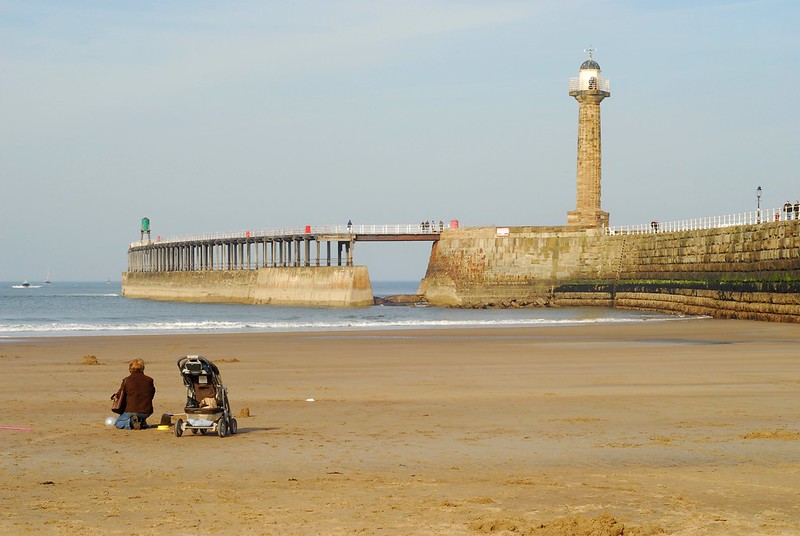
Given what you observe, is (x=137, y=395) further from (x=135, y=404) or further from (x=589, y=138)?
(x=589, y=138)

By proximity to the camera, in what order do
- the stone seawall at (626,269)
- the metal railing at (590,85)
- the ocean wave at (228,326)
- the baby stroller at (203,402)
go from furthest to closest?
the metal railing at (590,85) → the stone seawall at (626,269) → the ocean wave at (228,326) → the baby stroller at (203,402)

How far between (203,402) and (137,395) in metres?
0.97

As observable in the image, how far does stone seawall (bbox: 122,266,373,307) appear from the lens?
70000 mm

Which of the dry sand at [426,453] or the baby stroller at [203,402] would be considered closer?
the dry sand at [426,453]

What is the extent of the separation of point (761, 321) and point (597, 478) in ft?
114

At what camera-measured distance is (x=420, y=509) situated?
8.42 metres

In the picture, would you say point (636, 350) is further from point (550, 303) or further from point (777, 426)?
point (550, 303)

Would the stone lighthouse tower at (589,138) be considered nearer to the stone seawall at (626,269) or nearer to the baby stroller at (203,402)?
the stone seawall at (626,269)

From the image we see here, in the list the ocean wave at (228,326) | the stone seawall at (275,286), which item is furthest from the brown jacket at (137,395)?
the stone seawall at (275,286)

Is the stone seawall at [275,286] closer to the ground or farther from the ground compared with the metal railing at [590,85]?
closer to the ground

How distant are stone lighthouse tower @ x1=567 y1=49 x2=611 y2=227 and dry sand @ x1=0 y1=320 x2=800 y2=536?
47629mm

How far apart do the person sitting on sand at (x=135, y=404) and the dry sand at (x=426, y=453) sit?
22 cm

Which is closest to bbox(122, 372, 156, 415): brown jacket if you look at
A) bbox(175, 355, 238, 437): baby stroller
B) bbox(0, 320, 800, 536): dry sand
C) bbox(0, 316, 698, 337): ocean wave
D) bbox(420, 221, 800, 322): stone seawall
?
bbox(0, 320, 800, 536): dry sand

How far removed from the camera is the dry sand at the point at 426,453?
320 inches
